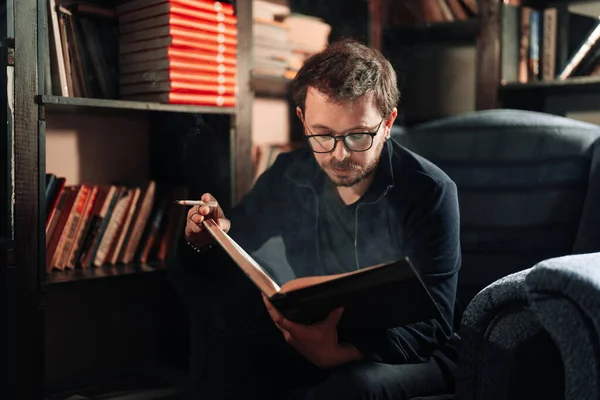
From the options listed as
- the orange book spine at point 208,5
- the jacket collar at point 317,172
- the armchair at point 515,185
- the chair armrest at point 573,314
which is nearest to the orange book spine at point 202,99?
the orange book spine at point 208,5

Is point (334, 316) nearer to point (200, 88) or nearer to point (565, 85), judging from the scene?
point (200, 88)

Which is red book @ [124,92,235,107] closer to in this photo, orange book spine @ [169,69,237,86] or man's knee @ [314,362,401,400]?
orange book spine @ [169,69,237,86]

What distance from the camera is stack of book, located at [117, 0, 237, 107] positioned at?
5.28 ft

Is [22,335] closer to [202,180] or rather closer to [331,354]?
[202,180]

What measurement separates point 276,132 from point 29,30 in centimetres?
102

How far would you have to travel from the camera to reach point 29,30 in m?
1.37

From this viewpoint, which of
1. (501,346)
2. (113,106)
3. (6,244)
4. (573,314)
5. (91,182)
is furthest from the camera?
(91,182)

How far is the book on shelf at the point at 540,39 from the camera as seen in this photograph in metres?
2.04

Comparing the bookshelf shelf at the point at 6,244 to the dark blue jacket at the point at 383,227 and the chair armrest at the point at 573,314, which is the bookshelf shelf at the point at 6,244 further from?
the chair armrest at the point at 573,314

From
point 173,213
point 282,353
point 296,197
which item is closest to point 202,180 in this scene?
point 173,213

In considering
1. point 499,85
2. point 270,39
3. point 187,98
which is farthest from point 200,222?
point 499,85

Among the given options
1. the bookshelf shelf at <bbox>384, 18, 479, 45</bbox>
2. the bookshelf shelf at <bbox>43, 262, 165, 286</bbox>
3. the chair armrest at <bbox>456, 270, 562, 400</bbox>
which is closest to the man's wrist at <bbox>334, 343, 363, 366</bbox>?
the chair armrest at <bbox>456, 270, 562, 400</bbox>

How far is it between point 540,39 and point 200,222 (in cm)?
138

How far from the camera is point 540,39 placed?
6.77 feet
